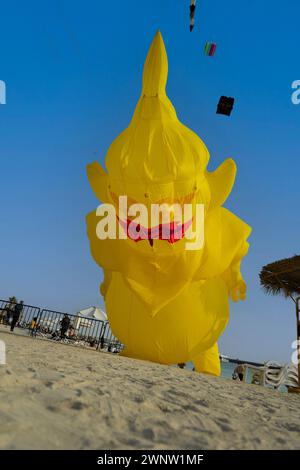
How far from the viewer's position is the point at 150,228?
537 cm

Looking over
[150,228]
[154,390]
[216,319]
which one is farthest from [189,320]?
[154,390]

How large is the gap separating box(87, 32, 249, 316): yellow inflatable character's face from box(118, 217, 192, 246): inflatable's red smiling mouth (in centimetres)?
2

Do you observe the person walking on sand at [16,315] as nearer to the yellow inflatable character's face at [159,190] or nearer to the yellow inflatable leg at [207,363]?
the yellow inflatable character's face at [159,190]

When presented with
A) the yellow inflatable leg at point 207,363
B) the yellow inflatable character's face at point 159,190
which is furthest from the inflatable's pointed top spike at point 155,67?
the yellow inflatable leg at point 207,363

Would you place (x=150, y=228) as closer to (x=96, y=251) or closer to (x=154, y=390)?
(x=96, y=251)

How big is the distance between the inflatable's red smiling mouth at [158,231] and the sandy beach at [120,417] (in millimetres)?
2604

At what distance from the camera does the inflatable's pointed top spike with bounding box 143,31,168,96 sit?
526 cm

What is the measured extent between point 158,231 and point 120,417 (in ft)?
11.5

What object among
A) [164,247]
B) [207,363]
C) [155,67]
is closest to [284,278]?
[207,363]

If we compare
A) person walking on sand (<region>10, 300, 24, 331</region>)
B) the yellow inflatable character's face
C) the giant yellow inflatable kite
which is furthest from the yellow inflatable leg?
person walking on sand (<region>10, 300, 24, 331</region>)

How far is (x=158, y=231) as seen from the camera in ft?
17.7

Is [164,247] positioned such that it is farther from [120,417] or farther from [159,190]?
[120,417]
